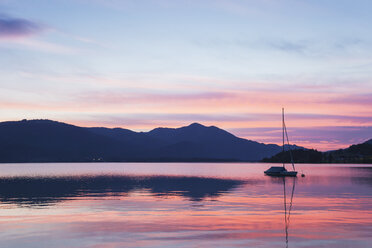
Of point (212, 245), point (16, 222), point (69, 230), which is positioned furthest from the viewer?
point (16, 222)

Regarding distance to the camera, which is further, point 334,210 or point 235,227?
point 334,210

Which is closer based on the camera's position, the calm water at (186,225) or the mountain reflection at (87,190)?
the calm water at (186,225)

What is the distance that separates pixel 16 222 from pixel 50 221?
2.46 meters

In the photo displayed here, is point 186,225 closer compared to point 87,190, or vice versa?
point 186,225

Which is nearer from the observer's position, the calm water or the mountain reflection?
the calm water

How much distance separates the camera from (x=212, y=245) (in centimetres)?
2522

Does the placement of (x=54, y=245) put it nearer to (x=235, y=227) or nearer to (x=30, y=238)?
(x=30, y=238)

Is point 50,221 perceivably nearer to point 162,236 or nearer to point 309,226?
point 162,236

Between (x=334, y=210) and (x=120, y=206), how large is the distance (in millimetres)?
20791

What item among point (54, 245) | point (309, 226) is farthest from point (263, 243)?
point (54, 245)

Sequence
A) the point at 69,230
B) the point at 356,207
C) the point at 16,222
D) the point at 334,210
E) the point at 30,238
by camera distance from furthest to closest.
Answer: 1. the point at 356,207
2. the point at 334,210
3. the point at 16,222
4. the point at 69,230
5. the point at 30,238

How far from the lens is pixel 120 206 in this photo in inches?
1805

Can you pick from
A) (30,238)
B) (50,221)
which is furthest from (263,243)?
(50,221)

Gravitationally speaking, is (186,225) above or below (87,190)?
below
